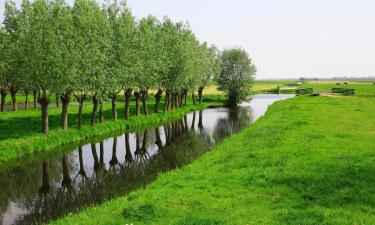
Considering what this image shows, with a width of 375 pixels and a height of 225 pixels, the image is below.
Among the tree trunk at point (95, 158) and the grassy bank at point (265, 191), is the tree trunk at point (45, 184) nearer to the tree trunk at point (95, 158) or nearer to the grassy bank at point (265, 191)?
the tree trunk at point (95, 158)

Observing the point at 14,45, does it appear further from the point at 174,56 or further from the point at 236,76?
the point at 236,76

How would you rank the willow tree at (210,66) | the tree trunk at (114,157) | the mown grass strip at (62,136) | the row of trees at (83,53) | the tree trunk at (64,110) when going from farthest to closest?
the willow tree at (210,66), the tree trunk at (64,110), the row of trees at (83,53), the mown grass strip at (62,136), the tree trunk at (114,157)

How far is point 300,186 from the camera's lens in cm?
2106

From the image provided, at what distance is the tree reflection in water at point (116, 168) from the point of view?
998 inches

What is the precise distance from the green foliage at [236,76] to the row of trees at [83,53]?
37.5m

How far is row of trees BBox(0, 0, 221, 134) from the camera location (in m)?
44.7

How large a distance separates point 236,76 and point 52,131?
238ft

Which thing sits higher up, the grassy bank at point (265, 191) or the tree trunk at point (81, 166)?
the grassy bank at point (265, 191)

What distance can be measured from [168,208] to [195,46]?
71.8 meters

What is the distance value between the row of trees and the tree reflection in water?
Answer: 27.6ft

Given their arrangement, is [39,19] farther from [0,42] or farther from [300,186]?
[300,186]

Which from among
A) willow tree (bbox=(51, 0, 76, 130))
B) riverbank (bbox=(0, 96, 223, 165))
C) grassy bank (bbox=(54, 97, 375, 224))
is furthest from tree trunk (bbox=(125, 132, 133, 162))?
grassy bank (bbox=(54, 97, 375, 224))

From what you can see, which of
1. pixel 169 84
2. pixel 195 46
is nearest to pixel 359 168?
pixel 169 84

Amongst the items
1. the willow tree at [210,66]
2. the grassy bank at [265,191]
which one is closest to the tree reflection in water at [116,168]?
the grassy bank at [265,191]
